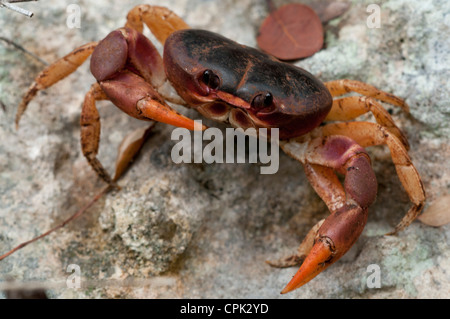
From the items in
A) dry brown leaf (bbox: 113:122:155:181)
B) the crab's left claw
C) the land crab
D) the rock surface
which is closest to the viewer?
the crab's left claw

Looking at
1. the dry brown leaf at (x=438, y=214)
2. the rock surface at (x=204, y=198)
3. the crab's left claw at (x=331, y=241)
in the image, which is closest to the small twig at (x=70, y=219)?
the rock surface at (x=204, y=198)

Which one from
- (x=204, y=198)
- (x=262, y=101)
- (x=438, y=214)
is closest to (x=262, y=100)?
(x=262, y=101)

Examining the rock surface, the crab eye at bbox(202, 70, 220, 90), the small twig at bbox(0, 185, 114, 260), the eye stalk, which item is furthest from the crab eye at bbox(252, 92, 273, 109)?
the small twig at bbox(0, 185, 114, 260)

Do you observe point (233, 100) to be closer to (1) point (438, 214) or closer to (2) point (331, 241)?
(2) point (331, 241)

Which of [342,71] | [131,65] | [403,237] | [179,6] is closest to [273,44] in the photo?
[342,71]

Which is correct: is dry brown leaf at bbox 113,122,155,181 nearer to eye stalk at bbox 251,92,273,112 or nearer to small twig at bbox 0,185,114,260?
small twig at bbox 0,185,114,260

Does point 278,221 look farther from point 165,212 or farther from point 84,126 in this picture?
point 84,126

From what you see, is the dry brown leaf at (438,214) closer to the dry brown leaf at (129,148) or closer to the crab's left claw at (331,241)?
the crab's left claw at (331,241)
